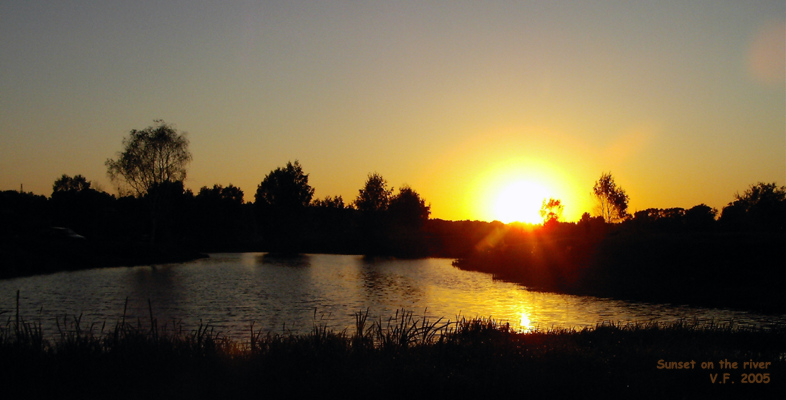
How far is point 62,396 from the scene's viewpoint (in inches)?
407

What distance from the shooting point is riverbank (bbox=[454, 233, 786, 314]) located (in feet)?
110

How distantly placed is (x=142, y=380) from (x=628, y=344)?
12.8m

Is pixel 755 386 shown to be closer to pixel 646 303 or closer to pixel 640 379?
pixel 640 379

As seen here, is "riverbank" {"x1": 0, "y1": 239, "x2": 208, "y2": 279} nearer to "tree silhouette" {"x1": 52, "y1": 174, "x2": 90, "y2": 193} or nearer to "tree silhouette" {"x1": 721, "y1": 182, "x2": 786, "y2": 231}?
"tree silhouette" {"x1": 721, "y1": 182, "x2": 786, "y2": 231}

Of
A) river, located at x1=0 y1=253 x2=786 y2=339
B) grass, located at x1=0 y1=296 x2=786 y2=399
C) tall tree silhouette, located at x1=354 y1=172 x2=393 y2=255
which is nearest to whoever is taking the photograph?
grass, located at x1=0 y1=296 x2=786 y2=399

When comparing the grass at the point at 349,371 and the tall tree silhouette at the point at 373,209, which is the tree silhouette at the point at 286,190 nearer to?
the tall tree silhouette at the point at 373,209

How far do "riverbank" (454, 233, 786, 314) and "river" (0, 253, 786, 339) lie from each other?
2.84 m

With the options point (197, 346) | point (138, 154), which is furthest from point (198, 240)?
point (197, 346)

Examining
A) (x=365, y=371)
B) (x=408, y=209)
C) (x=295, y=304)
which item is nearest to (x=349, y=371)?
(x=365, y=371)

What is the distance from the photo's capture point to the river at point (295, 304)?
81.6 ft

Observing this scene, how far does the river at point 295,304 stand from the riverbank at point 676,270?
2839 mm

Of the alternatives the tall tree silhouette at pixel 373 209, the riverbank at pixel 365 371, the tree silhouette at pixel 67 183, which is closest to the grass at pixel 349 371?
the riverbank at pixel 365 371

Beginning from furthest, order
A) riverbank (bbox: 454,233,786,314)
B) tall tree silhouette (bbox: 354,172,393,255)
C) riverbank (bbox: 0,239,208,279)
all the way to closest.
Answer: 1. tall tree silhouette (bbox: 354,172,393,255)
2. riverbank (bbox: 0,239,208,279)
3. riverbank (bbox: 454,233,786,314)

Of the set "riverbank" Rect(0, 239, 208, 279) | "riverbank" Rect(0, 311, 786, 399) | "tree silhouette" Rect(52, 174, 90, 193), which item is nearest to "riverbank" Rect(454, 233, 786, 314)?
"riverbank" Rect(0, 311, 786, 399)
